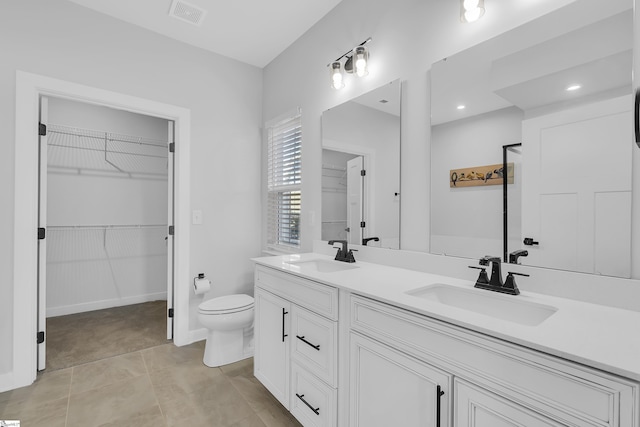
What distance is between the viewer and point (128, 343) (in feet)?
8.93

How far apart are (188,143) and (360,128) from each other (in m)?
1.65

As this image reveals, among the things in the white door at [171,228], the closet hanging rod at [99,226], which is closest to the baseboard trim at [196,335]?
the white door at [171,228]

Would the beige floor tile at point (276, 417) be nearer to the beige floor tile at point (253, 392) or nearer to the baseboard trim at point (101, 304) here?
the beige floor tile at point (253, 392)

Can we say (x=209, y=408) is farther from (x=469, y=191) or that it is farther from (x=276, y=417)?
(x=469, y=191)

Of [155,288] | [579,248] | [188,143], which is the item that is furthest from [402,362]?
[155,288]

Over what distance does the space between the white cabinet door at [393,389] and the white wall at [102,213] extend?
141 inches

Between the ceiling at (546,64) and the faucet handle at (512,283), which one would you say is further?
the faucet handle at (512,283)

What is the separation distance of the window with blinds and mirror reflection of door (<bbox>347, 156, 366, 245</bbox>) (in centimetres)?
64

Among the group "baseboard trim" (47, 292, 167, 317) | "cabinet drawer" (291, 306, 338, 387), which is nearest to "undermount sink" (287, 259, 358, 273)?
"cabinet drawer" (291, 306, 338, 387)

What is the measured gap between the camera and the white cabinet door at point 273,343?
5.60 ft

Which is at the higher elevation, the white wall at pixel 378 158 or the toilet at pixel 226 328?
the white wall at pixel 378 158

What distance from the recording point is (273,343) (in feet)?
5.98

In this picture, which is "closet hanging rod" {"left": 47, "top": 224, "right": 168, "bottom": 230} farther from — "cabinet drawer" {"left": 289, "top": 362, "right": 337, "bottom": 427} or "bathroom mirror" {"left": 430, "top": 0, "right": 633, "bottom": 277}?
"bathroom mirror" {"left": 430, "top": 0, "right": 633, "bottom": 277}

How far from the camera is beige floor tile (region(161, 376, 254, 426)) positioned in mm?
1733
